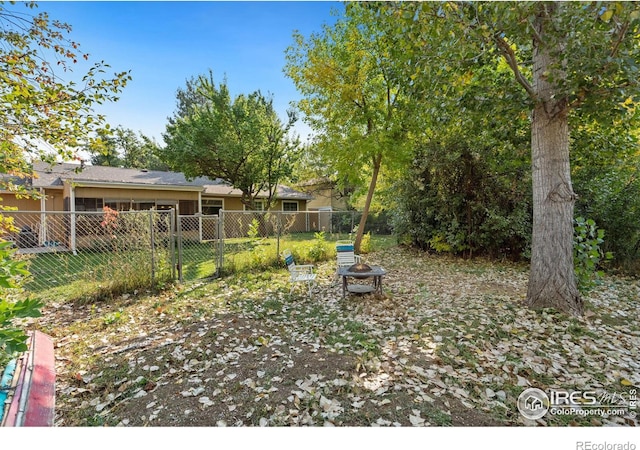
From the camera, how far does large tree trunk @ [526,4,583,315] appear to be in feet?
13.3

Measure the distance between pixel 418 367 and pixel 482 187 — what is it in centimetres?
736

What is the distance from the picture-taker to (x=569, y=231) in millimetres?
4117

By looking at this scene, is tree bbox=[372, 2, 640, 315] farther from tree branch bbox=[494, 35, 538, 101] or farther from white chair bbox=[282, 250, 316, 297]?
white chair bbox=[282, 250, 316, 297]

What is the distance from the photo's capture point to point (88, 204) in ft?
37.8

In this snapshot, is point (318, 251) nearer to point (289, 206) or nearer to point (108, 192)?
point (108, 192)

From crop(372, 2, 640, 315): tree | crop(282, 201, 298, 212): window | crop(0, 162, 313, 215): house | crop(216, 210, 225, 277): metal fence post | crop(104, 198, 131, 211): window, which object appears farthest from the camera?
crop(282, 201, 298, 212): window

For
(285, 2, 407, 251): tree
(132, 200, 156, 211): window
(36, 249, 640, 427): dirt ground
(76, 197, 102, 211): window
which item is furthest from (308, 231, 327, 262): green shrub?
(76, 197, 102, 211): window

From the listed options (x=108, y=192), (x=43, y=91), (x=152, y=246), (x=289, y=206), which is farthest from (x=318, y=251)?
(x=289, y=206)

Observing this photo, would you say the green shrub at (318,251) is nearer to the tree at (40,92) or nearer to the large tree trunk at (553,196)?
the large tree trunk at (553,196)

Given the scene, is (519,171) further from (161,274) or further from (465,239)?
(161,274)

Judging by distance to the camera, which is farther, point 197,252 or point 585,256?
point 197,252

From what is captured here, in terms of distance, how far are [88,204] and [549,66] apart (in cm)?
1488

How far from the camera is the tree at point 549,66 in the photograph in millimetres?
3486

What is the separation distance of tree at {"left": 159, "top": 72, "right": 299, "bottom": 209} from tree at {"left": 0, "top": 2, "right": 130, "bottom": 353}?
9.43m
